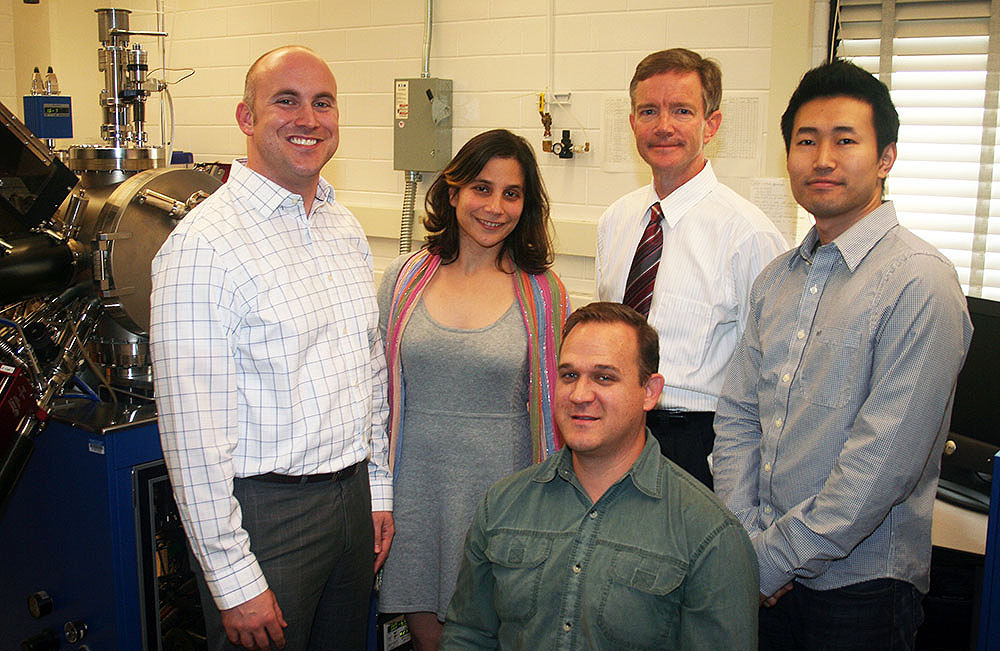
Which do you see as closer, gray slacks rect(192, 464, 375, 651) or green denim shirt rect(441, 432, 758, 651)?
green denim shirt rect(441, 432, 758, 651)

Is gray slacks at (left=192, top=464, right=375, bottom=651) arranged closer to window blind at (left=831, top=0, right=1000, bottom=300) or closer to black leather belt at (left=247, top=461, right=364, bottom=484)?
black leather belt at (left=247, top=461, right=364, bottom=484)

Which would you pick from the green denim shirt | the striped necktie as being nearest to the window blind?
the striped necktie

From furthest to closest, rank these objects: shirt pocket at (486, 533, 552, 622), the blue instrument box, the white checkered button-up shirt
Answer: the blue instrument box, the white checkered button-up shirt, shirt pocket at (486, 533, 552, 622)

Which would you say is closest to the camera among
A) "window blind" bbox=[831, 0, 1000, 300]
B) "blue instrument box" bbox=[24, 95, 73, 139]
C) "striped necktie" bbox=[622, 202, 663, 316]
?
"striped necktie" bbox=[622, 202, 663, 316]

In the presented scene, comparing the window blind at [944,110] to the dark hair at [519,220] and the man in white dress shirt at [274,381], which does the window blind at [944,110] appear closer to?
the dark hair at [519,220]

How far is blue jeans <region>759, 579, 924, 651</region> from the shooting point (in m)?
1.60

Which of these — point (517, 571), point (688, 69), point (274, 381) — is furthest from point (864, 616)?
point (688, 69)

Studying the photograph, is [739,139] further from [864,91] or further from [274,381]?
[274,381]

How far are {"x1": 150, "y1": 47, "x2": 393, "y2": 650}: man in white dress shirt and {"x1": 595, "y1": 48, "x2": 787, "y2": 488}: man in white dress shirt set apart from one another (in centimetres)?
74

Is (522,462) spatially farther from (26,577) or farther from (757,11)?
(757,11)

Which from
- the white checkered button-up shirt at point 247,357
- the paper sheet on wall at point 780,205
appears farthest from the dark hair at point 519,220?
the paper sheet on wall at point 780,205

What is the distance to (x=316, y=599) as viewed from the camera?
75.3 inches

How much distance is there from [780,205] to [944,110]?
24.1 inches

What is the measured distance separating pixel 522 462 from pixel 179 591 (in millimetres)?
1096
